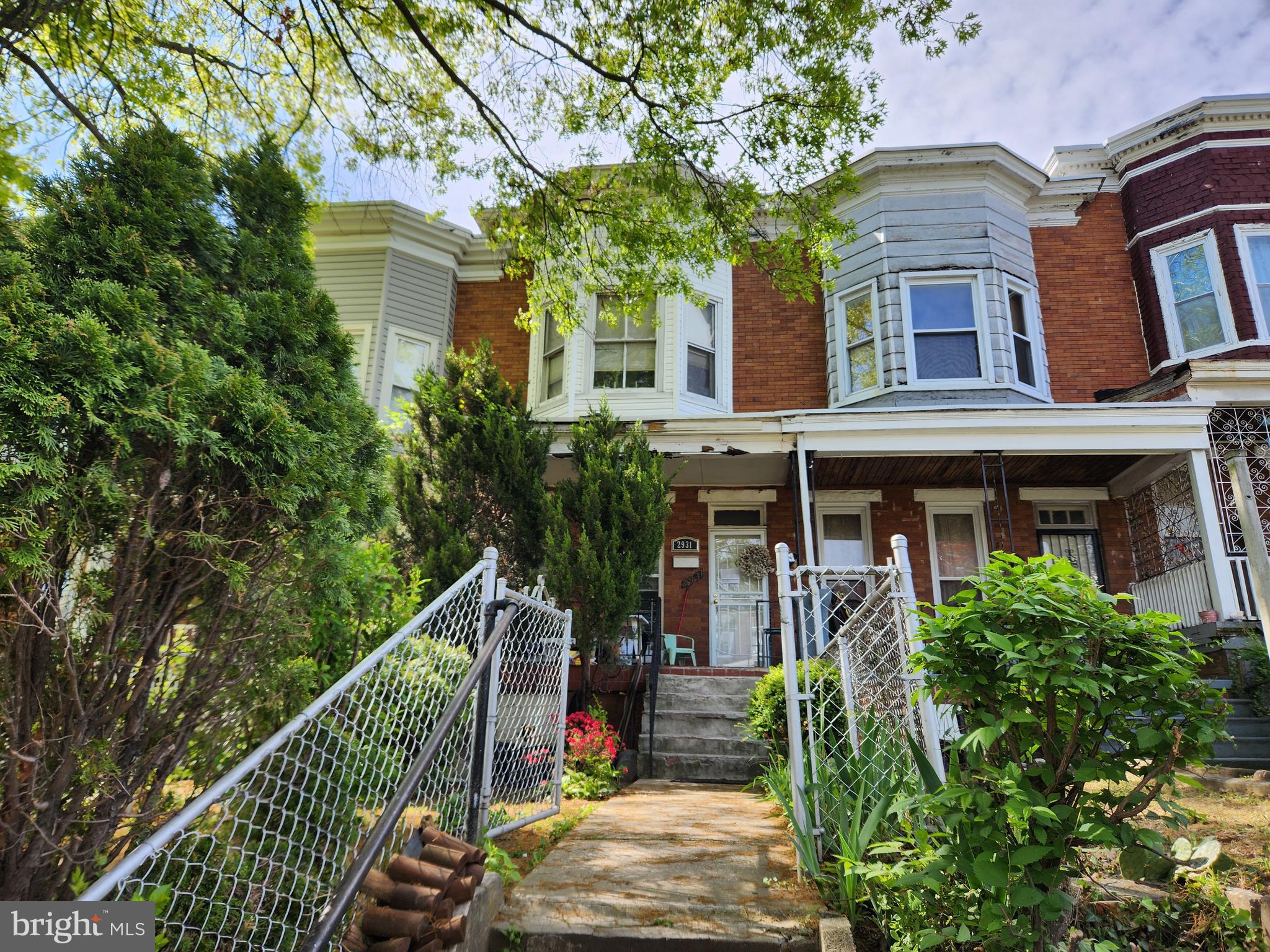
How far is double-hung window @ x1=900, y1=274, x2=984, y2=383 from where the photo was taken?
435 inches

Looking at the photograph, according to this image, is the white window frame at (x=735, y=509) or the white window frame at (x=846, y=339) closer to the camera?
the white window frame at (x=846, y=339)

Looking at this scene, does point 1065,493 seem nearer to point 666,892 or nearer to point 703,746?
point 703,746

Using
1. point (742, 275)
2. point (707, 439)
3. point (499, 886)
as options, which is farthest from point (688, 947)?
point (742, 275)

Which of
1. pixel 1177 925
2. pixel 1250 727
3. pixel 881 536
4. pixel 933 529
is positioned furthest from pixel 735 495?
pixel 1177 925

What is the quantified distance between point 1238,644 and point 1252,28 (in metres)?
6.39

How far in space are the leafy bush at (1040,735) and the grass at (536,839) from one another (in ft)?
6.38

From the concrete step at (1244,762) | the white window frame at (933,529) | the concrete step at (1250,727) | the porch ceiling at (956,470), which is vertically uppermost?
the porch ceiling at (956,470)

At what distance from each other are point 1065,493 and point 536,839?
33.1 ft

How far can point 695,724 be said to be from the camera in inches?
302

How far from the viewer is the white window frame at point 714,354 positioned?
11.7 meters

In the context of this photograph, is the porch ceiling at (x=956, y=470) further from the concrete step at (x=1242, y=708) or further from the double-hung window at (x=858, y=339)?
the concrete step at (x=1242, y=708)

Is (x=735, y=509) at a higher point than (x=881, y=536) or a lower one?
higher

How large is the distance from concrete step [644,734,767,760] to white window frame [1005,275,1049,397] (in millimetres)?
7156

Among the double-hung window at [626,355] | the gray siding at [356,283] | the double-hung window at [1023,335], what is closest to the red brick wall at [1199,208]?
the double-hung window at [1023,335]
